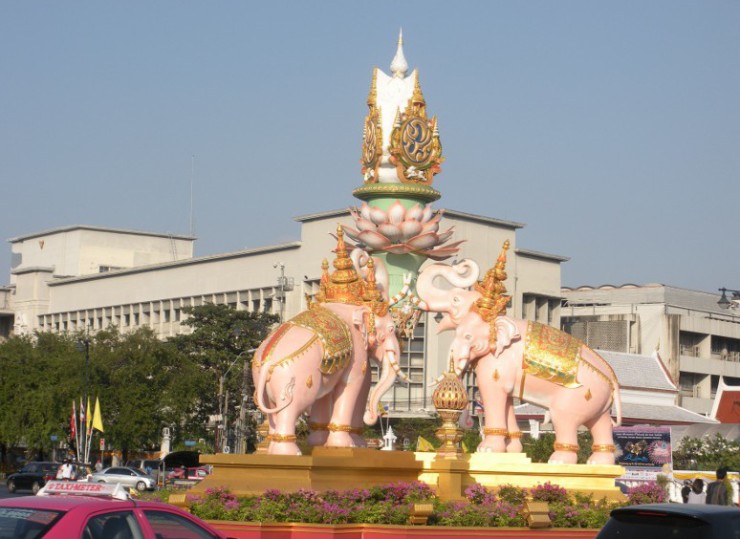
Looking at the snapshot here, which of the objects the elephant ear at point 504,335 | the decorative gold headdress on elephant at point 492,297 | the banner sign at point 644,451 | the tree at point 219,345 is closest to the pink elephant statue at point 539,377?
the elephant ear at point 504,335

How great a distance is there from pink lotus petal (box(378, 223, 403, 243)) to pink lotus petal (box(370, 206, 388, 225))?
0.25 ft

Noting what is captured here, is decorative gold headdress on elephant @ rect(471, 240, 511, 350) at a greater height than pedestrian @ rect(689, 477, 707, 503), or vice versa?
decorative gold headdress on elephant @ rect(471, 240, 511, 350)

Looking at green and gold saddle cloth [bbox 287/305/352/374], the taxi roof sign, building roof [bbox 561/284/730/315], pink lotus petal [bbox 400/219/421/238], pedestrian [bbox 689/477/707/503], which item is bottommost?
pedestrian [bbox 689/477/707/503]

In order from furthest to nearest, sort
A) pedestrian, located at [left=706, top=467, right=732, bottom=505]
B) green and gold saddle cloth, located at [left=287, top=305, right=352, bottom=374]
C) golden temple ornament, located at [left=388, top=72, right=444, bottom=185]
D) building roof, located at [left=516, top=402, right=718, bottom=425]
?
building roof, located at [left=516, top=402, right=718, bottom=425] < golden temple ornament, located at [left=388, top=72, right=444, bottom=185] < green and gold saddle cloth, located at [left=287, top=305, right=352, bottom=374] < pedestrian, located at [left=706, top=467, right=732, bottom=505]

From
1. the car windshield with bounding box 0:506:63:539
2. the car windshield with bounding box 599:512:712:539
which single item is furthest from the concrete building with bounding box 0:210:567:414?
the car windshield with bounding box 0:506:63:539

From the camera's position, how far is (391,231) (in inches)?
917

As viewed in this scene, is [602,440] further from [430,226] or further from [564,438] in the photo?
[430,226]

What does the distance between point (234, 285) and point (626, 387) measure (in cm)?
4011

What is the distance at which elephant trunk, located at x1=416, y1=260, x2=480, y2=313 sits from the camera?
21500mm

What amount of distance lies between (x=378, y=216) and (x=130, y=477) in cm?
2564

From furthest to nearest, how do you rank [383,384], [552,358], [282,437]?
[383,384] < [552,358] < [282,437]

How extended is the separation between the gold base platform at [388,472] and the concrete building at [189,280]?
45.1 m

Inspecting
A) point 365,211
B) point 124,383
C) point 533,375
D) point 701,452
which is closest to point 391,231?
point 365,211

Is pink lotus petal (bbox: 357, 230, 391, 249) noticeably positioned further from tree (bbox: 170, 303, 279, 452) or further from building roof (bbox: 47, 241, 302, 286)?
building roof (bbox: 47, 241, 302, 286)
